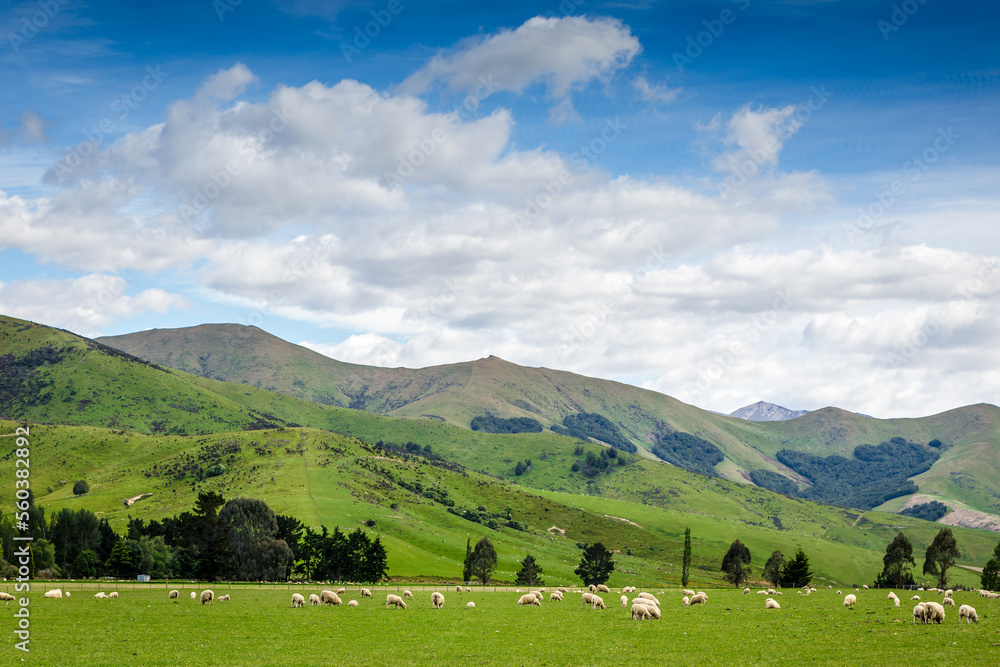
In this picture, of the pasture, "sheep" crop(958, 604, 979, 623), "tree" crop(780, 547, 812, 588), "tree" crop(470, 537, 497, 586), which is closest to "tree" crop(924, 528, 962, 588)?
"tree" crop(780, 547, 812, 588)

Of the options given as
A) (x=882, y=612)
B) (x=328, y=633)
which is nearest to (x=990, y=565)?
(x=882, y=612)

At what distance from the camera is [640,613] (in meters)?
47.2

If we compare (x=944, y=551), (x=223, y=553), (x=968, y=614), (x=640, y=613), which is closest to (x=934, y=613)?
(x=968, y=614)

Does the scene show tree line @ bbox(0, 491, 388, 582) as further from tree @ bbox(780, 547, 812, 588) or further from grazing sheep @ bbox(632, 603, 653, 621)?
grazing sheep @ bbox(632, 603, 653, 621)

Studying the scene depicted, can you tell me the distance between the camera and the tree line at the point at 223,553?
374 ft

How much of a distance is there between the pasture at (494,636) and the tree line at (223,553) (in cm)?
5748

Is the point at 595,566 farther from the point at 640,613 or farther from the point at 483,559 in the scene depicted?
the point at 640,613

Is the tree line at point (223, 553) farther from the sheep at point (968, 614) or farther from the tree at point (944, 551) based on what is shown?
the tree at point (944, 551)

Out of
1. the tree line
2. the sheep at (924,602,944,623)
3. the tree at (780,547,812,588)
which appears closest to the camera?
the sheep at (924,602,944,623)

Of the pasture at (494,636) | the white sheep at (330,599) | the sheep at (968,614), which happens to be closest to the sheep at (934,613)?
the pasture at (494,636)

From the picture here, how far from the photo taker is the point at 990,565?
13200cm

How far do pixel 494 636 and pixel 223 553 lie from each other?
84.3 m

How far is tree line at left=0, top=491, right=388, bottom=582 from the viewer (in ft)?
374

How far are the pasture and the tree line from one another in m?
57.5
